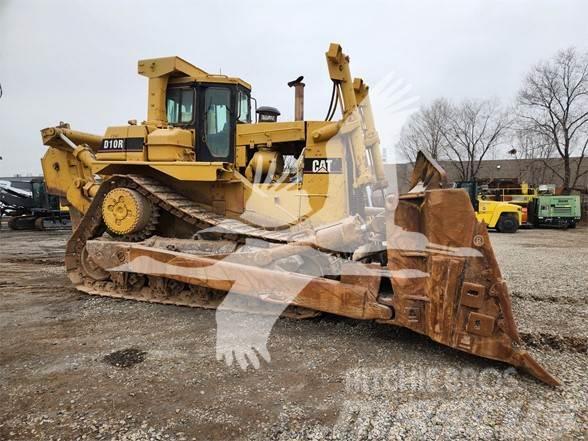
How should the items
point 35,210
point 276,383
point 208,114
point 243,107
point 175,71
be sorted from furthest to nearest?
point 35,210, point 243,107, point 208,114, point 175,71, point 276,383

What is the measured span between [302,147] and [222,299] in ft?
8.61

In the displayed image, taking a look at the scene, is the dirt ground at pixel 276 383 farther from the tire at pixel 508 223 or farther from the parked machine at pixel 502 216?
the tire at pixel 508 223

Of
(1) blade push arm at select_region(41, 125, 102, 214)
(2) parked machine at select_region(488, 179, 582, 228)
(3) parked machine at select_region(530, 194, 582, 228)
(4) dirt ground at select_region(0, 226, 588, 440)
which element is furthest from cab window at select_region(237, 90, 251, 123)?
(3) parked machine at select_region(530, 194, 582, 228)

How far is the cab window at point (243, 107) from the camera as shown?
6.54 m

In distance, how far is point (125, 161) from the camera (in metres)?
6.02

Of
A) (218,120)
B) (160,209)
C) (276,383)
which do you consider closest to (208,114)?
(218,120)

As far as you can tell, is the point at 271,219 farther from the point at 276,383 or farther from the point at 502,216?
the point at 502,216

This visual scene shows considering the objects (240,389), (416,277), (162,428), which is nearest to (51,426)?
(162,428)

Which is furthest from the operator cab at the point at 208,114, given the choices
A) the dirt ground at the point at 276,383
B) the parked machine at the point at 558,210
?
the parked machine at the point at 558,210

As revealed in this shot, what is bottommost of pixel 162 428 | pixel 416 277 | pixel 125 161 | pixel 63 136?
pixel 162 428

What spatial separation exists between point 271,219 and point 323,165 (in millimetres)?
1046

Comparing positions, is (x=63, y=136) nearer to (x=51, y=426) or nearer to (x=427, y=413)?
(x=51, y=426)

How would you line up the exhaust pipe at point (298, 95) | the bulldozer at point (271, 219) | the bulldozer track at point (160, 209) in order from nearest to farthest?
the bulldozer at point (271, 219), the bulldozer track at point (160, 209), the exhaust pipe at point (298, 95)

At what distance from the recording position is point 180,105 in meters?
6.39
